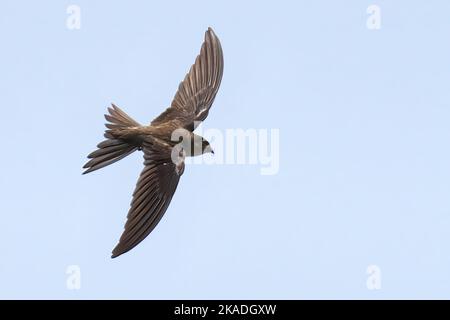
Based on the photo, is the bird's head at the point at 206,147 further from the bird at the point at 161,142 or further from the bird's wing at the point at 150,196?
the bird's wing at the point at 150,196

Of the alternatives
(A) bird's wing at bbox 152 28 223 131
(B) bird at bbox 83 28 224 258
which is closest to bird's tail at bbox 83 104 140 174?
(B) bird at bbox 83 28 224 258

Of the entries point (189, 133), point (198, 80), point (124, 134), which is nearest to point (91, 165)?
point (124, 134)

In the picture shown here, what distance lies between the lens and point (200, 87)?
44.6 feet

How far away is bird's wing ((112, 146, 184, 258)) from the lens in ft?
37.1

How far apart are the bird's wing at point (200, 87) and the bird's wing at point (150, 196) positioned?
0.98m

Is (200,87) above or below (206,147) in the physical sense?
above

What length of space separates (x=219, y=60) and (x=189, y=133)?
4.53ft

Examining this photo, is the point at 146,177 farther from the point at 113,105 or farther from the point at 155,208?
the point at 113,105

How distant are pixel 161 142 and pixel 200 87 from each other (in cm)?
158

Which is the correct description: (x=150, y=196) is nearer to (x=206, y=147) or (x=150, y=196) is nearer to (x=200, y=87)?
(x=206, y=147)

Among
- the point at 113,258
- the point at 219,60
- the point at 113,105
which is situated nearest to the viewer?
the point at 113,258

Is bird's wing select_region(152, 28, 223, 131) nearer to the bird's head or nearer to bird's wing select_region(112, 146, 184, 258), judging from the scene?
the bird's head

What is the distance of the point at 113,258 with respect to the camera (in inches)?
427

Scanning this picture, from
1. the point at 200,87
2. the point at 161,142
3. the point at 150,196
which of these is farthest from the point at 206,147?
the point at 150,196
